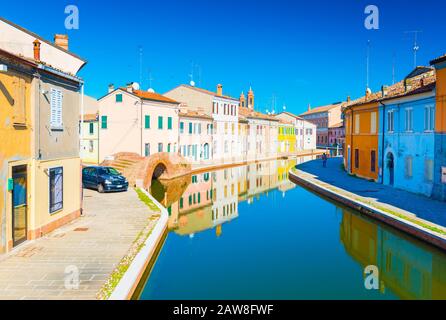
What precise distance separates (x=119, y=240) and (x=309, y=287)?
6.35 meters

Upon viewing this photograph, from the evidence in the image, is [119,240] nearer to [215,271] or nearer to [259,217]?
[215,271]

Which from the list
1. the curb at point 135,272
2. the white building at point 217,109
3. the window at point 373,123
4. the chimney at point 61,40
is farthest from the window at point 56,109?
the white building at point 217,109

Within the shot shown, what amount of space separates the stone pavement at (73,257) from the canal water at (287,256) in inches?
58.8

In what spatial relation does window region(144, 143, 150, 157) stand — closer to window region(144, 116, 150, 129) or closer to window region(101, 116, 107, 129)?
window region(144, 116, 150, 129)

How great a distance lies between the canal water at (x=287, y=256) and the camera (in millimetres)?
11219

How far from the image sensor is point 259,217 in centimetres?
2231

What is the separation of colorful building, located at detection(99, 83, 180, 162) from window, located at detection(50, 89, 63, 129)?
72.8ft

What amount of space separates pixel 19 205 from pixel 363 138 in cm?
2753

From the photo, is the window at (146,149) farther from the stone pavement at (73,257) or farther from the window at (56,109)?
the window at (56,109)

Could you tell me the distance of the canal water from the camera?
1122cm

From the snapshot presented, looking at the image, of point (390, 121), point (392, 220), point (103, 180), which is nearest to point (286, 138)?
point (390, 121)

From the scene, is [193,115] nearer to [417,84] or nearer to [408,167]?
[417,84]

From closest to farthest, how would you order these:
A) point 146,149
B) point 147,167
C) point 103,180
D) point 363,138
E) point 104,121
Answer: point 103,180, point 147,167, point 363,138, point 146,149, point 104,121

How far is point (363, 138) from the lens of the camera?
1283 inches
